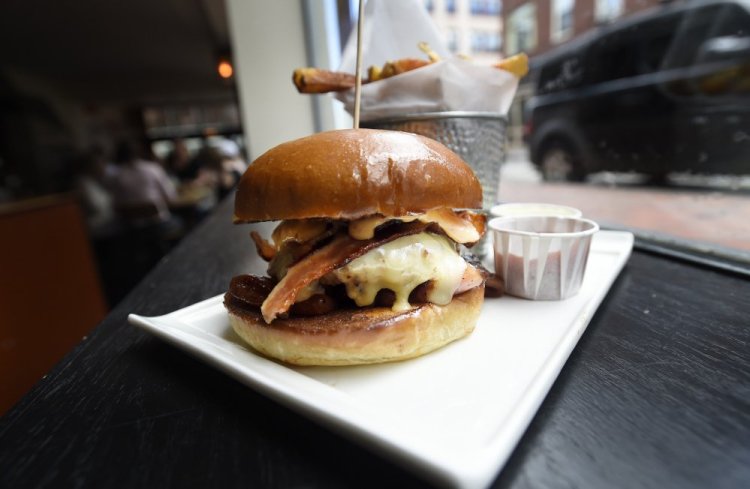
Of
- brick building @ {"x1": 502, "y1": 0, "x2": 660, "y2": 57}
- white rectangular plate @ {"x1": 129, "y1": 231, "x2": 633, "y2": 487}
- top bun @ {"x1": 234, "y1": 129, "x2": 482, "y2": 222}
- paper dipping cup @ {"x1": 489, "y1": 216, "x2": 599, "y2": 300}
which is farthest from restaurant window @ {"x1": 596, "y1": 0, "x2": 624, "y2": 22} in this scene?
top bun @ {"x1": 234, "y1": 129, "x2": 482, "y2": 222}

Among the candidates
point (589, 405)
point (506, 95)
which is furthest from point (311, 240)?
point (506, 95)

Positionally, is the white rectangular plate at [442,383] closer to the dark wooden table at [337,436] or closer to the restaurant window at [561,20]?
the dark wooden table at [337,436]

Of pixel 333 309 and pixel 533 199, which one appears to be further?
pixel 533 199

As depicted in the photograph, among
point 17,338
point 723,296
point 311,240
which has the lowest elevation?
point 17,338

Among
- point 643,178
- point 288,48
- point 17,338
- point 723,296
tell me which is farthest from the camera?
point 288,48

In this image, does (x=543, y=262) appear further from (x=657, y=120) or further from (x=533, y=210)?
(x=657, y=120)

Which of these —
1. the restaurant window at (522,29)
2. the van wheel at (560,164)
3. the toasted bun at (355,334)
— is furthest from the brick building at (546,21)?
the toasted bun at (355,334)

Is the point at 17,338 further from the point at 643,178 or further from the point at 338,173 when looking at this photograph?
the point at 643,178
